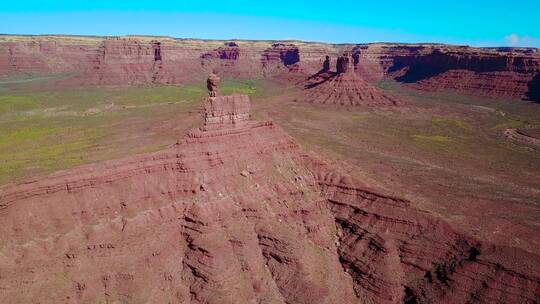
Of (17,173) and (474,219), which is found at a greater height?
(17,173)

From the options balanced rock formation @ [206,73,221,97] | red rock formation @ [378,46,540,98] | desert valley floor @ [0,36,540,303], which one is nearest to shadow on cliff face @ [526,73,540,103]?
red rock formation @ [378,46,540,98]

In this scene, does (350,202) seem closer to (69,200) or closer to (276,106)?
(69,200)

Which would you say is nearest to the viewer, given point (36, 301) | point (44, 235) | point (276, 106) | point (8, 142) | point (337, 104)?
point (36, 301)

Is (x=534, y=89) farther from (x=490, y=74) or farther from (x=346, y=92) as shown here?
(x=346, y=92)

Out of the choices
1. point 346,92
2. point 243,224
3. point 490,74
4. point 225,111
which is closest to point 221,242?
point 243,224

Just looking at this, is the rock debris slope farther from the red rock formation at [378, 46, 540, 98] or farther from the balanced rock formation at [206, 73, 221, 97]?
the red rock formation at [378, 46, 540, 98]

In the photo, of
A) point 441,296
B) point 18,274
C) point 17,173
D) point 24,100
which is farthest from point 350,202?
point 24,100
